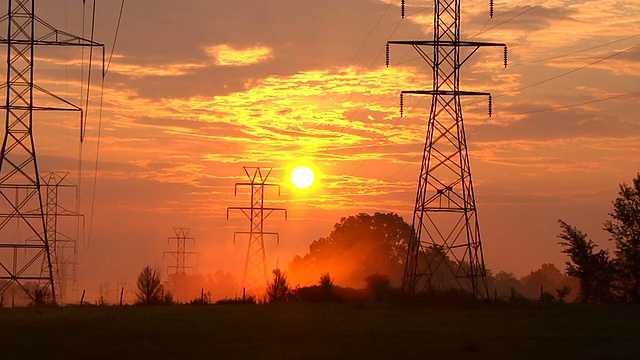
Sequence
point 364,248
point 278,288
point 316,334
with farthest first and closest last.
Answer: point 364,248 < point 278,288 < point 316,334

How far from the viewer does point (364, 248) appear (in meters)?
159

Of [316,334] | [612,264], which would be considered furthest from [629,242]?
[316,334]

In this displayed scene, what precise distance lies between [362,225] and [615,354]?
5072 inches

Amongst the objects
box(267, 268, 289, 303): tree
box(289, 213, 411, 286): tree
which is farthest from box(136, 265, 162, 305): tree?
box(289, 213, 411, 286): tree

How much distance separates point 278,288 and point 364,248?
84.4 metres

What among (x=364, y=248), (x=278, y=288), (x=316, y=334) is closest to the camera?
(x=316, y=334)

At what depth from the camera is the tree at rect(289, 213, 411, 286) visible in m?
156

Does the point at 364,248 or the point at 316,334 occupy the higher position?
the point at 364,248

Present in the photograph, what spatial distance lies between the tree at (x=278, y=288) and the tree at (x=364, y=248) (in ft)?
248

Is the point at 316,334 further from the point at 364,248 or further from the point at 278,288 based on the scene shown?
the point at 364,248

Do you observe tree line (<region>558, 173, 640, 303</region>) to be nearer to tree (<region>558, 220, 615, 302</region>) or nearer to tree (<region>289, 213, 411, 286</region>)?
tree (<region>558, 220, 615, 302</region>)

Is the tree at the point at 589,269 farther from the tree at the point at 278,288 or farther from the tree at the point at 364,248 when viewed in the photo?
the tree at the point at 364,248

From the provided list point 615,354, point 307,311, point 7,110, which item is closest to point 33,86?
point 7,110

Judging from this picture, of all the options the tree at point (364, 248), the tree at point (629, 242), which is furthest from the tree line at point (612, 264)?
the tree at point (364, 248)
